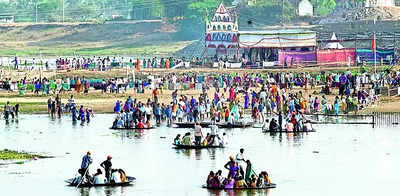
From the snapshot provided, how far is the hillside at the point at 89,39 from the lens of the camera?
163500mm

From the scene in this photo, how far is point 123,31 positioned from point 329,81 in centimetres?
10795

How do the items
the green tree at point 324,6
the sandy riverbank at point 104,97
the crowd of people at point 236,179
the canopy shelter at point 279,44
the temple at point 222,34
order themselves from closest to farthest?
the crowd of people at point 236,179 → the sandy riverbank at point 104,97 → the canopy shelter at point 279,44 → the temple at point 222,34 → the green tree at point 324,6

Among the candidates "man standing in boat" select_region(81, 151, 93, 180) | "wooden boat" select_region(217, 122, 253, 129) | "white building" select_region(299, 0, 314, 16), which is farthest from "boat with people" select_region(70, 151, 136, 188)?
"white building" select_region(299, 0, 314, 16)

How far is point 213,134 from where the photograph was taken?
51.1 metres

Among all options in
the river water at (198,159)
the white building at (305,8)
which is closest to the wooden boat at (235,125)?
the river water at (198,159)

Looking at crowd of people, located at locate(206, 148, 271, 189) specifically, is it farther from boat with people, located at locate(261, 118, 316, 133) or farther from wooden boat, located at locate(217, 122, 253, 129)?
wooden boat, located at locate(217, 122, 253, 129)

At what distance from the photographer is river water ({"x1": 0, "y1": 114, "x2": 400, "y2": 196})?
40000mm

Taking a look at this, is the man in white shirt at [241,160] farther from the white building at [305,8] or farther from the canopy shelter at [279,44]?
the white building at [305,8]

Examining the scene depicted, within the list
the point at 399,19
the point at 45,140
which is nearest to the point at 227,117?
the point at 45,140

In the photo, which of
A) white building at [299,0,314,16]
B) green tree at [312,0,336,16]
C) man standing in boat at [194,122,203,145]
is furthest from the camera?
green tree at [312,0,336,16]

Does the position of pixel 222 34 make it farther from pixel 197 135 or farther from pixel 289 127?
pixel 197 135

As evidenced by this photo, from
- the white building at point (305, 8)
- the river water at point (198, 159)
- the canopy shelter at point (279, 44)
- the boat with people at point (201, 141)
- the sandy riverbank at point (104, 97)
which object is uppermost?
the white building at point (305, 8)

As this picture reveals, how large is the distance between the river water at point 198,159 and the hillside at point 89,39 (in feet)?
319

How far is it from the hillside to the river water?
97.4m
